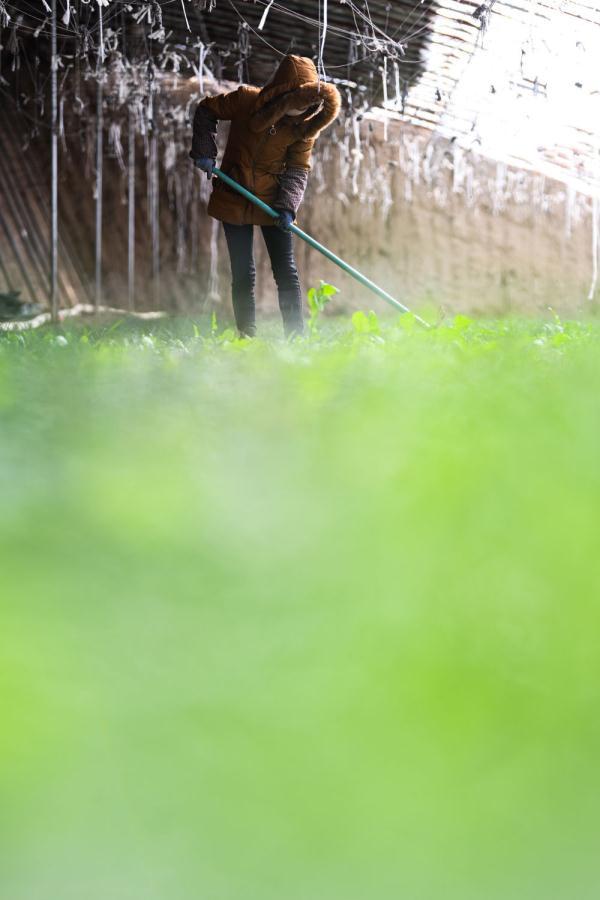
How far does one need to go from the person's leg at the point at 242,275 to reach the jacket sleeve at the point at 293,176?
0.16m

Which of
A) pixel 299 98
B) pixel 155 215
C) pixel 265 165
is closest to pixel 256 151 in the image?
pixel 265 165

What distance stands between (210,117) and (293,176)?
39cm

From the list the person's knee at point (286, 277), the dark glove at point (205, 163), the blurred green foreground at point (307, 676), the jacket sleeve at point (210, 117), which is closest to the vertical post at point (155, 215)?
the jacket sleeve at point (210, 117)

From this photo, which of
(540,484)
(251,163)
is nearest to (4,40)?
(251,163)

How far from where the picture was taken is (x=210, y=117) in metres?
3.75

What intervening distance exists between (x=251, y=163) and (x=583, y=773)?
11.5 ft

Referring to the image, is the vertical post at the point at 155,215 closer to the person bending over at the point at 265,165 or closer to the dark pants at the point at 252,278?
the person bending over at the point at 265,165

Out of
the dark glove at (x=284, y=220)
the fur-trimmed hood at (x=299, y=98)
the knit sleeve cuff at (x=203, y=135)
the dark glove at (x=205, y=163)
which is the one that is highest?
the fur-trimmed hood at (x=299, y=98)

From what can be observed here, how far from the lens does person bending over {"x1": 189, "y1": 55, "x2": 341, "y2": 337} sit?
3592mm

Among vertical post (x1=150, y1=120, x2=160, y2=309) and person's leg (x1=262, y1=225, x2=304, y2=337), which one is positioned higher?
person's leg (x1=262, y1=225, x2=304, y2=337)

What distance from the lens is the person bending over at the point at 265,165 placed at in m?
3.59

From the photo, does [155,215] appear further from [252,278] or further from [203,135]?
[252,278]

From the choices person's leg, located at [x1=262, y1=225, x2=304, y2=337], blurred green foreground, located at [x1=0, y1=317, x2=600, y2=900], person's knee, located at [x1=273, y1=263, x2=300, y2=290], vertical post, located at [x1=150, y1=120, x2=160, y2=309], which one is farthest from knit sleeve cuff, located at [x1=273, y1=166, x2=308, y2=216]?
vertical post, located at [x1=150, y1=120, x2=160, y2=309]

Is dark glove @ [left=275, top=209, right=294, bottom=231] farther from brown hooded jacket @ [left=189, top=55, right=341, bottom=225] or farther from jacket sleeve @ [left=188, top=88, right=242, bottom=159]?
jacket sleeve @ [left=188, top=88, right=242, bottom=159]
